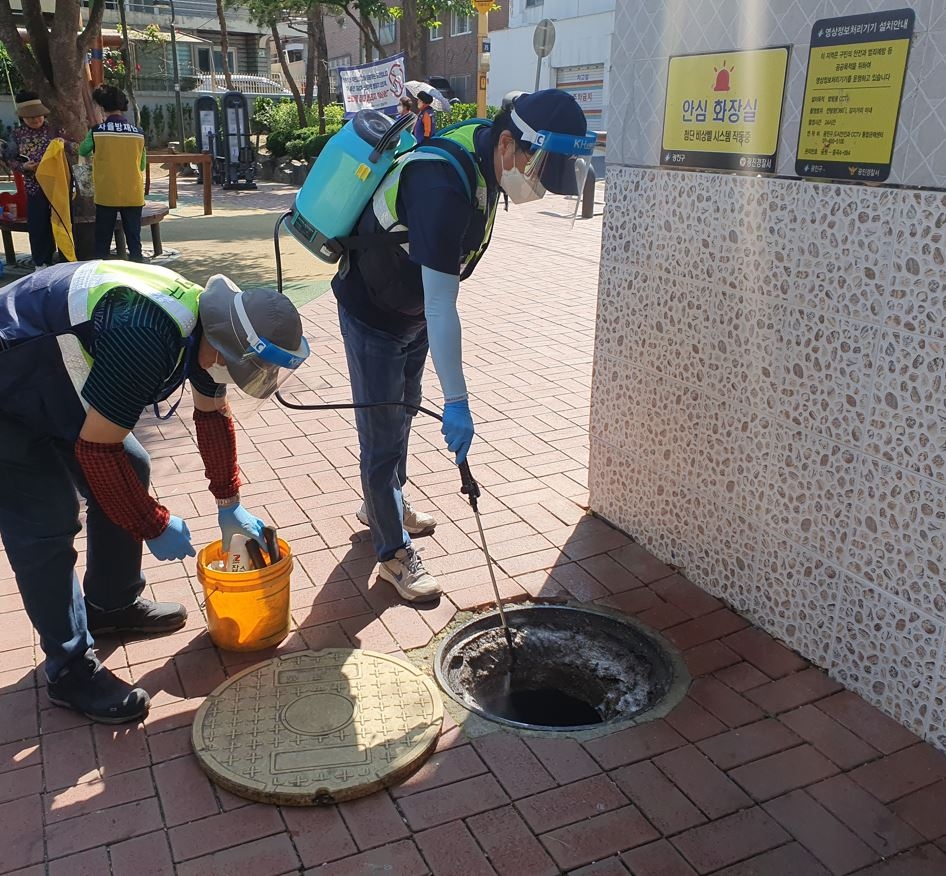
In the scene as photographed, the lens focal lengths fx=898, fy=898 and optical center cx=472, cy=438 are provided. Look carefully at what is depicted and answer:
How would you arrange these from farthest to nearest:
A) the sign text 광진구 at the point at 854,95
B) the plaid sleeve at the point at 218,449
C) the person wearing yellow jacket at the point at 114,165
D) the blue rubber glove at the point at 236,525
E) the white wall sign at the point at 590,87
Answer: the white wall sign at the point at 590,87
the person wearing yellow jacket at the point at 114,165
the blue rubber glove at the point at 236,525
the plaid sleeve at the point at 218,449
the sign text 광진구 at the point at 854,95

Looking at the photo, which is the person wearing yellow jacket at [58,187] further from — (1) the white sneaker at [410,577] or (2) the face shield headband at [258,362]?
(2) the face shield headband at [258,362]

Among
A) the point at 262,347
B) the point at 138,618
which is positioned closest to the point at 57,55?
the point at 138,618

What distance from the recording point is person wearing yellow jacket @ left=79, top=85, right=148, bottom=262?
8.34 meters

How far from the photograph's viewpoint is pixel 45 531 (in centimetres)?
267

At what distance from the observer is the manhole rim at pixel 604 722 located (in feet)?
9.26

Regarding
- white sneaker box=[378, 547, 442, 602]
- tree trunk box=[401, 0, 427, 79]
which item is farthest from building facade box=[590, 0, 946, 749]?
tree trunk box=[401, 0, 427, 79]

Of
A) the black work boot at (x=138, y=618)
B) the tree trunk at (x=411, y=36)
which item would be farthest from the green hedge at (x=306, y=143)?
the black work boot at (x=138, y=618)

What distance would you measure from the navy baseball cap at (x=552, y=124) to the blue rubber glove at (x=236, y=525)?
151 centimetres

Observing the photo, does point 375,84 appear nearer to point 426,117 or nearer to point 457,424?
point 426,117

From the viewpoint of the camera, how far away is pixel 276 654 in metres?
3.16

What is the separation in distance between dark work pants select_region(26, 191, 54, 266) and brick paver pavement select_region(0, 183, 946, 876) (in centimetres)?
605

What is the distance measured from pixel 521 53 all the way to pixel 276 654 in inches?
1331

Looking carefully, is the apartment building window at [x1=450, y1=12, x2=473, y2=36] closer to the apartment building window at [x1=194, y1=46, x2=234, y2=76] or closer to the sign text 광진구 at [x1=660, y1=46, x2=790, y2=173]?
the apartment building window at [x1=194, y1=46, x2=234, y2=76]

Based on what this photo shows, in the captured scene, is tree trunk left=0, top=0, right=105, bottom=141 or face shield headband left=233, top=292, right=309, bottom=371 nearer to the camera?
face shield headband left=233, top=292, right=309, bottom=371
